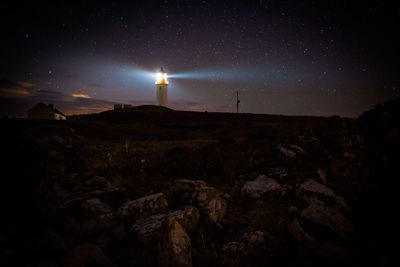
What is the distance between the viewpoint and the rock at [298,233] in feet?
7.37

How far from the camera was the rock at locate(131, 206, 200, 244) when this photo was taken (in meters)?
2.19

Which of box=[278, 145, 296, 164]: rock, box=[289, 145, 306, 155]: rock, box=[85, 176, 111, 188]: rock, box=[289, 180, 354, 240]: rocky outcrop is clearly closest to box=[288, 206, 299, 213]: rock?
box=[289, 180, 354, 240]: rocky outcrop

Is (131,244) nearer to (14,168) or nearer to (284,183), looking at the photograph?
(14,168)

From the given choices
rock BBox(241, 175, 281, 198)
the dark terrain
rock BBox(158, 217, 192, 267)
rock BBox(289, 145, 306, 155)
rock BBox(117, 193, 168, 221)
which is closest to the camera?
the dark terrain

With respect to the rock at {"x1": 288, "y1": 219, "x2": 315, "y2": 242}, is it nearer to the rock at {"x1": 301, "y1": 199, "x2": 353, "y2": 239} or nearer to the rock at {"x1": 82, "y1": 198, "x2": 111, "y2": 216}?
Result: the rock at {"x1": 301, "y1": 199, "x2": 353, "y2": 239}

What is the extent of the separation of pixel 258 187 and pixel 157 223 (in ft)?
7.88

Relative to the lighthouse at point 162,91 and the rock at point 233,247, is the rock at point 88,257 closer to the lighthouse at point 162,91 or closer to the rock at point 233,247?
the rock at point 233,247

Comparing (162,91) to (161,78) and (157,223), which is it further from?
(157,223)

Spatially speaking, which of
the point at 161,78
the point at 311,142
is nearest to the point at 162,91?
the point at 161,78

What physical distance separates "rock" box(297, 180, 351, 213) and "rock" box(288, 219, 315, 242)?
83cm

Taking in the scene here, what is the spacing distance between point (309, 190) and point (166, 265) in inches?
118

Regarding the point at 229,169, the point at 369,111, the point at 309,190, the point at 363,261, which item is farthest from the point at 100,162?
the point at 369,111

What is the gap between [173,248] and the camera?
1852 mm

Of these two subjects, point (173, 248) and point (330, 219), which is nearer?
point (173, 248)
